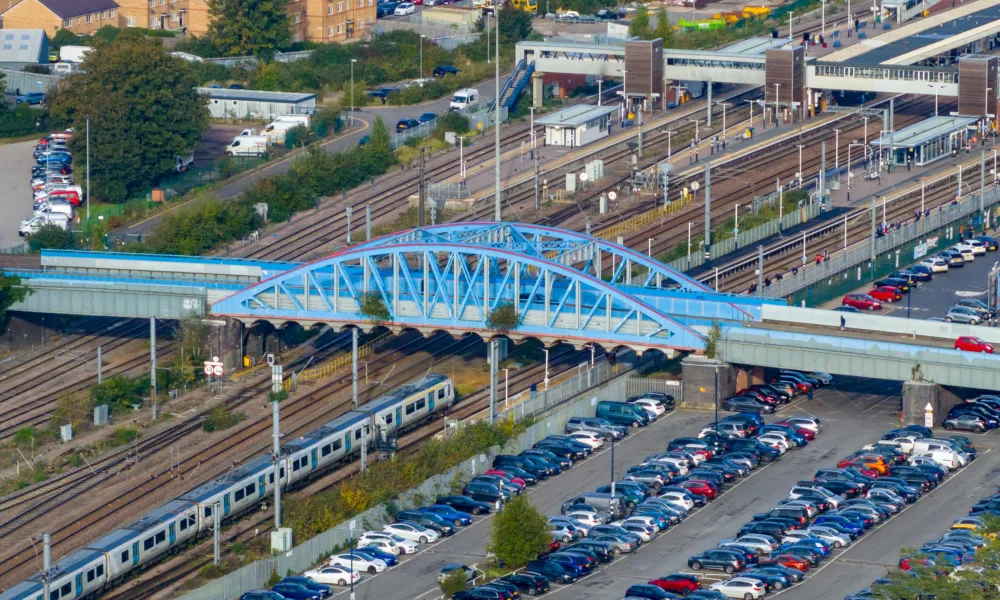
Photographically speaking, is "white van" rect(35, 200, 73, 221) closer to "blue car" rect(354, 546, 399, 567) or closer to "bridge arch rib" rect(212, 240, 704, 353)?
"bridge arch rib" rect(212, 240, 704, 353)

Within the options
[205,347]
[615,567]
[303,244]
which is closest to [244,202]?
[303,244]

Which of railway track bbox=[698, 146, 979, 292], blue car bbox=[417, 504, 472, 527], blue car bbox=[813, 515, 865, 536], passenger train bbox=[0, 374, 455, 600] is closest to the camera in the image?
passenger train bbox=[0, 374, 455, 600]

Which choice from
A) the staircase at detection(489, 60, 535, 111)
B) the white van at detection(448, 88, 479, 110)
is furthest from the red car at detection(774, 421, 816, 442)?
the staircase at detection(489, 60, 535, 111)

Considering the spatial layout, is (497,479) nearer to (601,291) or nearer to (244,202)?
(601,291)

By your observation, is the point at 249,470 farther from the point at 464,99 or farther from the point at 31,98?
the point at 31,98

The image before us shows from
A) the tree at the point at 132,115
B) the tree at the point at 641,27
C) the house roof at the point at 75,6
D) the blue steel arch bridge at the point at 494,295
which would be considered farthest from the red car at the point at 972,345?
the house roof at the point at 75,6

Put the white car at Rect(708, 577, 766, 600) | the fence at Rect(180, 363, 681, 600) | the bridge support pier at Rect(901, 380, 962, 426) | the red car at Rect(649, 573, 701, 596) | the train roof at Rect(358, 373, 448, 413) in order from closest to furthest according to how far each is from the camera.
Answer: the white car at Rect(708, 577, 766, 600) → the red car at Rect(649, 573, 701, 596) → the fence at Rect(180, 363, 681, 600) → the bridge support pier at Rect(901, 380, 962, 426) → the train roof at Rect(358, 373, 448, 413)

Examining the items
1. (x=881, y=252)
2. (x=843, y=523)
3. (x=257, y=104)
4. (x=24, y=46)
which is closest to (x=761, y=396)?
(x=843, y=523)
